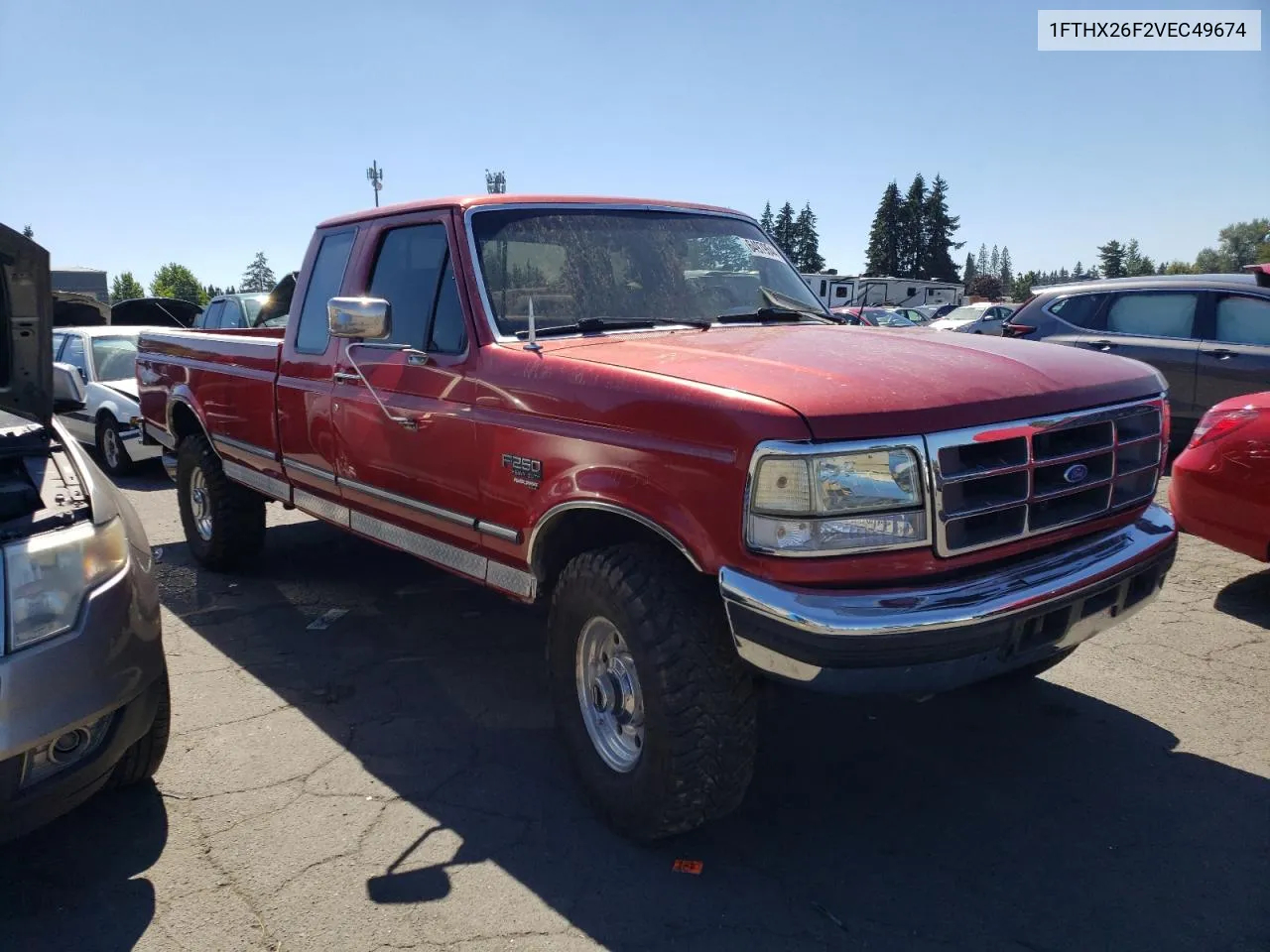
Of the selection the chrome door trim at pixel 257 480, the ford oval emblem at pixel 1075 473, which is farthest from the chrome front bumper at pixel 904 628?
the chrome door trim at pixel 257 480

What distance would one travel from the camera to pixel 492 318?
3465mm

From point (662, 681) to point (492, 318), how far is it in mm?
1569

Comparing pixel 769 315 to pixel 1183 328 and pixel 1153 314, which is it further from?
pixel 1153 314

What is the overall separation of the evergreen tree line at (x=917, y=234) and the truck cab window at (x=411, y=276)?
78.8 m

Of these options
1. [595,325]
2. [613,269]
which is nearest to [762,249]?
[613,269]

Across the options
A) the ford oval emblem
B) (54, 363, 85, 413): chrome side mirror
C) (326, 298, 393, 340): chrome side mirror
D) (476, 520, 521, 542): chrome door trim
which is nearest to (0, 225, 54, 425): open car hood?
(54, 363, 85, 413): chrome side mirror

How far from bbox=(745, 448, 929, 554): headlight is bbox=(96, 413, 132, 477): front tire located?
8.96m

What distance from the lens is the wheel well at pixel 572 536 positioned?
3.09m

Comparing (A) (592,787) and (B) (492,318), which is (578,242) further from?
(A) (592,787)

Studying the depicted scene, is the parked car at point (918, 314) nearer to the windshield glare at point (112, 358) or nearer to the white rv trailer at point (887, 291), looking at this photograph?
the white rv trailer at point (887, 291)

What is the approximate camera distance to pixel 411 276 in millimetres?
4000

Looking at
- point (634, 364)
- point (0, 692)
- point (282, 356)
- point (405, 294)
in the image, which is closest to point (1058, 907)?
point (634, 364)

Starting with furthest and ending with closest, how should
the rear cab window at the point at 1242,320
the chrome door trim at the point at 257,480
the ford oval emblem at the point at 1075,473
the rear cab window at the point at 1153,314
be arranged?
the rear cab window at the point at 1153,314, the rear cab window at the point at 1242,320, the chrome door trim at the point at 257,480, the ford oval emblem at the point at 1075,473

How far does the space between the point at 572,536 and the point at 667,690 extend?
82 cm
